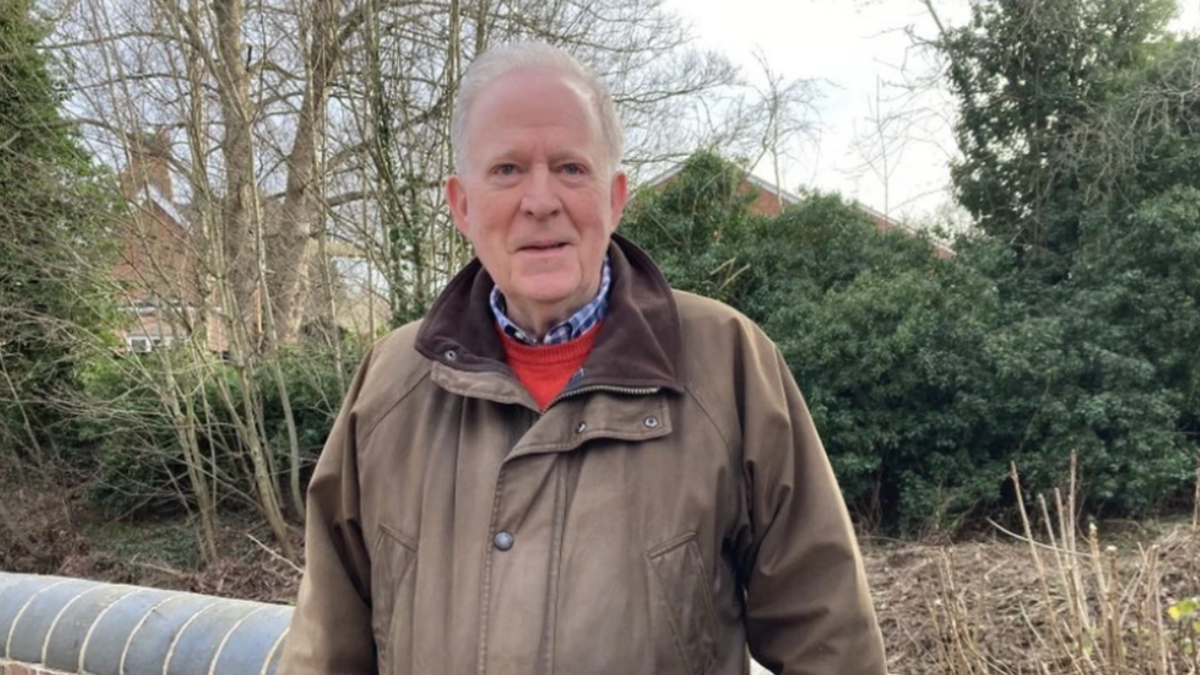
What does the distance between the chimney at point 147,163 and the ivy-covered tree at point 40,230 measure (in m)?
0.36

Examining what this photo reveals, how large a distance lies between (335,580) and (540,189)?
799mm

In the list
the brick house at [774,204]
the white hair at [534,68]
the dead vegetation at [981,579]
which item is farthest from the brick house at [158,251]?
the white hair at [534,68]

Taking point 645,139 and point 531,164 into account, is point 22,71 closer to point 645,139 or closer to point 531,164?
point 645,139

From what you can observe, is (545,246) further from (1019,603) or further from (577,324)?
(1019,603)

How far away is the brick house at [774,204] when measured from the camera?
9868 mm

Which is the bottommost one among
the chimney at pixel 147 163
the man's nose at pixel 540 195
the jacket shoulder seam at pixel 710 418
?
the jacket shoulder seam at pixel 710 418

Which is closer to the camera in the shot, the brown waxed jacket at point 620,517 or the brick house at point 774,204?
the brown waxed jacket at point 620,517

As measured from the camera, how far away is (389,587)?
1.66 metres

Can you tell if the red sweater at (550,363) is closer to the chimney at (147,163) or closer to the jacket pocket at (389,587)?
the jacket pocket at (389,587)

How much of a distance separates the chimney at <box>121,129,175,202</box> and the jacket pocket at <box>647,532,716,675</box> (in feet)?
24.6

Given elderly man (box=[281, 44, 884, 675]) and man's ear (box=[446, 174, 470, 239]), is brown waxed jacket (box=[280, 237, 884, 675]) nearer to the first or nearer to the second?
elderly man (box=[281, 44, 884, 675])

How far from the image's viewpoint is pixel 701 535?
1.53 metres

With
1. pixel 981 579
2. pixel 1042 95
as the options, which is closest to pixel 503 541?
pixel 981 579

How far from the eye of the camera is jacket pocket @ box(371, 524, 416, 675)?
1.63 m
